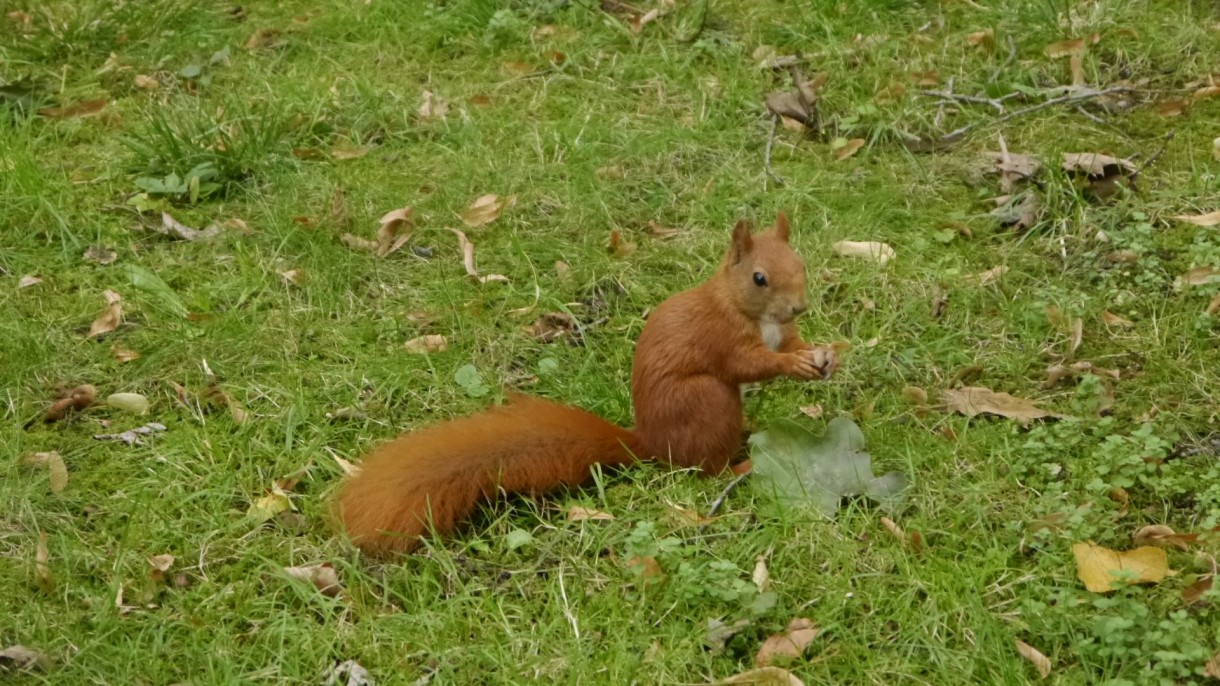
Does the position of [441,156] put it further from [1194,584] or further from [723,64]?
[1194,584]

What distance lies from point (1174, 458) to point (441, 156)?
2.33 metres

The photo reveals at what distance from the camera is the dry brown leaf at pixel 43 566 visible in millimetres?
2480

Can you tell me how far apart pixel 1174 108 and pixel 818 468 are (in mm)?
2028

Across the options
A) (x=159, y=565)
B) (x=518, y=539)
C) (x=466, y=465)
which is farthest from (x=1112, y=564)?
(x=159, y=565)

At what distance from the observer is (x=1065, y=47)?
4.10 m

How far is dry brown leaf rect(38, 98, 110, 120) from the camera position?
171 inches

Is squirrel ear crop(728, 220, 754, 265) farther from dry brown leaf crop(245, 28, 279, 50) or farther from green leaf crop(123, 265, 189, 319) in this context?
dry brown leaf crop(245, 28, 279, 50)

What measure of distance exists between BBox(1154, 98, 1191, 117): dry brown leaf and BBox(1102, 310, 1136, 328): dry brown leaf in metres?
1.07

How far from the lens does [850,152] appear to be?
12.8 feet

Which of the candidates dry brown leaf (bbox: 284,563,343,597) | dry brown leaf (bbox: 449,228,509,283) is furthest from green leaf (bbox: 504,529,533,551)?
dry brown leaf (bbox: 449,228,509,283)

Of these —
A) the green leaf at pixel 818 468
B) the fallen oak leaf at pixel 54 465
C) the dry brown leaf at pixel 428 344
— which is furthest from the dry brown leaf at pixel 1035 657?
the fallen oak leaf at pixel 54 465

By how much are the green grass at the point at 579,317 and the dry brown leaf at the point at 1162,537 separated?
35 millimetres

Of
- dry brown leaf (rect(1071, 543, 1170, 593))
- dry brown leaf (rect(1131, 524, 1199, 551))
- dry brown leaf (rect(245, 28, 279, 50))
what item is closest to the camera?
dry brown leaf (rect(1071, 543, 1170, 593))

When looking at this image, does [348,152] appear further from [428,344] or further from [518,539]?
[518,539]
